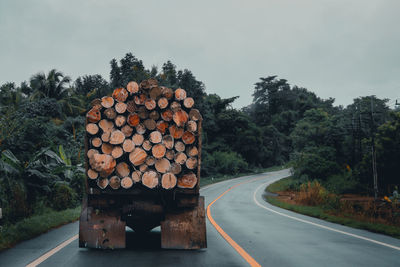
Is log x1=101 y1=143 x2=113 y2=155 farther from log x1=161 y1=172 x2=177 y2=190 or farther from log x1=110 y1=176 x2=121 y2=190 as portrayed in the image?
log x1=161 y1=172 x2=177 y2=190

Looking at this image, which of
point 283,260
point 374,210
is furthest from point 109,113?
point 374,210

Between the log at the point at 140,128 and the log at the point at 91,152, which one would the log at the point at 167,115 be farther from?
the log at the point at 91,152

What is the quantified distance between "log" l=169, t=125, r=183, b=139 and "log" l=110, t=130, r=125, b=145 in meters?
0.73

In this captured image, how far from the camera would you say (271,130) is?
64438 mm

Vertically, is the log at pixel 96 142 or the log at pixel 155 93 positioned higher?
the log at pixel 155 93

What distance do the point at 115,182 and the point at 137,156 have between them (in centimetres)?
48

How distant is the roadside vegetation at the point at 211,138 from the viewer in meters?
10.2

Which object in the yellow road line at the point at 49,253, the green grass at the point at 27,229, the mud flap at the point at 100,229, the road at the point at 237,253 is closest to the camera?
the yellow road line at the point at 49,253

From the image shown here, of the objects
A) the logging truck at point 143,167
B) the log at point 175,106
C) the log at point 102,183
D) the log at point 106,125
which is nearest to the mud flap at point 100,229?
the logging truck at point 143,167

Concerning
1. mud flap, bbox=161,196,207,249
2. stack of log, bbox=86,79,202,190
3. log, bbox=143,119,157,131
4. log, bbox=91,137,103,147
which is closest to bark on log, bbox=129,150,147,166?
stack of log, bbox=86,79,202,190

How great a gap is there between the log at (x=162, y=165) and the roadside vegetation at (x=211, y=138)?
4947 millimetres

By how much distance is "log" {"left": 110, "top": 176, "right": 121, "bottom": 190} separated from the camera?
182 inches

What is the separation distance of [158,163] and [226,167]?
4192 cm

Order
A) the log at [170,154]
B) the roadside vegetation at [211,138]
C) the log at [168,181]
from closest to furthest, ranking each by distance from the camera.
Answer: the log at [168,181]
the log at [170,154]
the roadside vegetation at [211,138]
